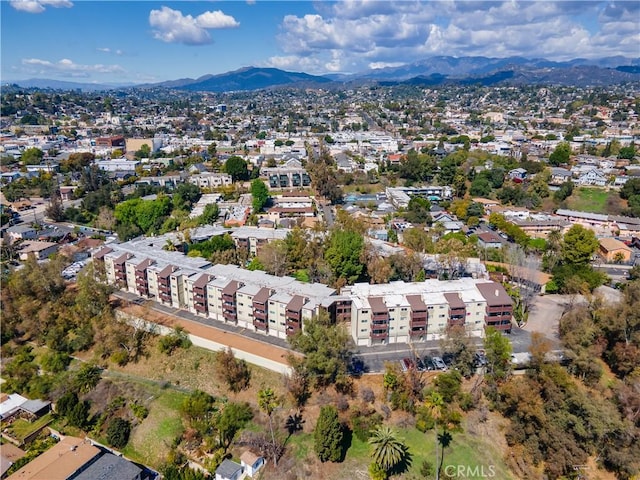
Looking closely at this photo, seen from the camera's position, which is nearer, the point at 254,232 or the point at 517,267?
the point at 517,267

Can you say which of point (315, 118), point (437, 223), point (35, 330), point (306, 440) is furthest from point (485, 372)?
point (315, 118)

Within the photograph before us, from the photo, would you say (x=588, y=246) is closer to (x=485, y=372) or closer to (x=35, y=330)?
(x=485, y=372)

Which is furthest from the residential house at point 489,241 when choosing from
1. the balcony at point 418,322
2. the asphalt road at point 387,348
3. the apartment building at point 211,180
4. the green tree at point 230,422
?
the apartment building at point 211,180

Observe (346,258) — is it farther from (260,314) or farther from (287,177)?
(287,177)

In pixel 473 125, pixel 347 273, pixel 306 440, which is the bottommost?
pixel 306 440

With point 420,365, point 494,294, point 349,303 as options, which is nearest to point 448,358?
point 420,365

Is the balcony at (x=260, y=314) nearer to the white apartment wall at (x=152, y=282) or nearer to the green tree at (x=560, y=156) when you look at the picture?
the white apartment wall at (x=152, y=282)

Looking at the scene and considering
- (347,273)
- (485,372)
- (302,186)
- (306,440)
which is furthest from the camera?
(302,186)
